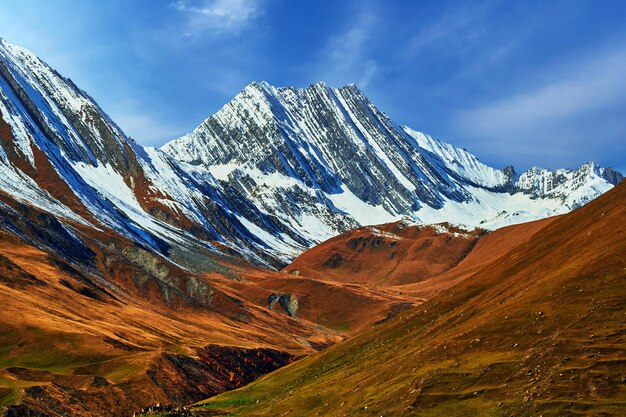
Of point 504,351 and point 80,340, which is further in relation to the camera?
point 80,340

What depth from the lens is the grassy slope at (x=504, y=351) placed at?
43.1 meters

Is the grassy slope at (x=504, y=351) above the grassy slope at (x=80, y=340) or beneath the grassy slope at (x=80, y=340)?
beneath

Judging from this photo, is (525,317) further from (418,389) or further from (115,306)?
(115,306)

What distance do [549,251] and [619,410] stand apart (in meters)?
52.2

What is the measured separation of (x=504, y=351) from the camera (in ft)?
171

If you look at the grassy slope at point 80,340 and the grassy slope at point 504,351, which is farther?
the grassy slope at point 80,340

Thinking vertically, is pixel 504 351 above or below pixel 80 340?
below

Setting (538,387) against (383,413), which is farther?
(383,413)

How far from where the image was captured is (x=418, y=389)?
4878cm

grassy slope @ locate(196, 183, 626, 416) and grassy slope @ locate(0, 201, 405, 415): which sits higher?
grassy slope @ locate(0, 201, 405, 415)

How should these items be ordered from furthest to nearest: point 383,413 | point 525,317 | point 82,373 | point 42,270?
point 42,270 < point 82,373 < point 525,317 < point 383,413

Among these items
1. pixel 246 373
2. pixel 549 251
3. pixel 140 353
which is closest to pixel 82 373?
pixel 140 353

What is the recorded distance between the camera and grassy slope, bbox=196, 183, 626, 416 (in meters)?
43.1

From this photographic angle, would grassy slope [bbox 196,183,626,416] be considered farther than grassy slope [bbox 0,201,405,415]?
No
